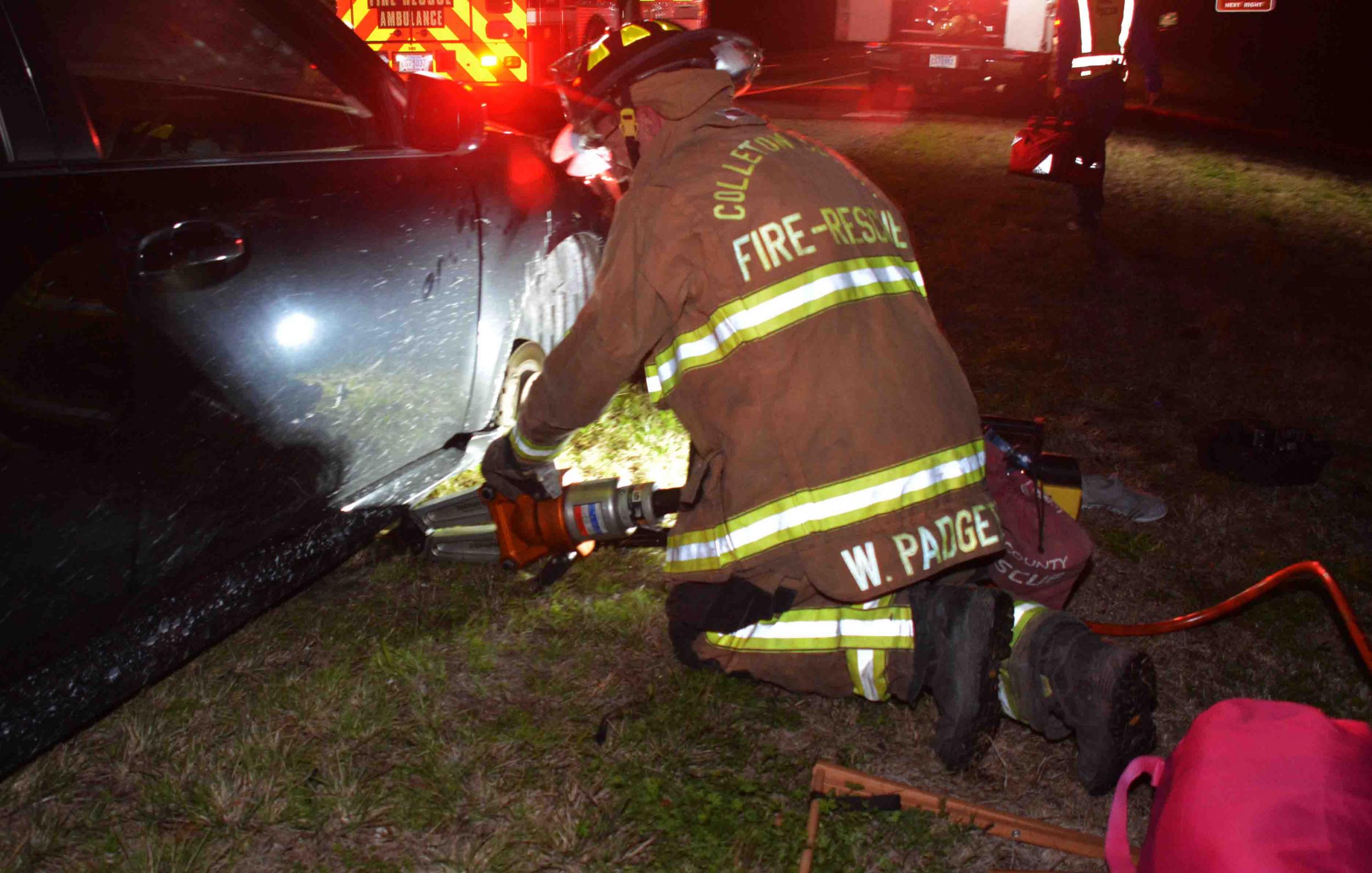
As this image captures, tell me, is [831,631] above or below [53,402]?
below

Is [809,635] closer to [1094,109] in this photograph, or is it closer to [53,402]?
[53,402]

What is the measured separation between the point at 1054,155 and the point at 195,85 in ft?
17.1

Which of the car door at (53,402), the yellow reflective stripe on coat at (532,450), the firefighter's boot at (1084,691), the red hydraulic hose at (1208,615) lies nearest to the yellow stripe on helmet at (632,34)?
the yellow reflective stripe on coat at (532,450)

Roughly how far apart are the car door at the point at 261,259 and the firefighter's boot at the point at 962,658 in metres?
1.44

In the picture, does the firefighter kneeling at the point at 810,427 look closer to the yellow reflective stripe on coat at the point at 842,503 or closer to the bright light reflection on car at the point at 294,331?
the yellow reflective stripe on coat at the point at 842,503

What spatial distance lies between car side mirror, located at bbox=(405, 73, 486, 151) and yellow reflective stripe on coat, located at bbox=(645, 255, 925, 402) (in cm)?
102

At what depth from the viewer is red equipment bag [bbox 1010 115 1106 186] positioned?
6.43 metres

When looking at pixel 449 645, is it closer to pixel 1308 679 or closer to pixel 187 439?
pixel 187 439

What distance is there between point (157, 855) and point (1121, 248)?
21.6 feet

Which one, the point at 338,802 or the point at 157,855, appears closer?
the point at 157,855

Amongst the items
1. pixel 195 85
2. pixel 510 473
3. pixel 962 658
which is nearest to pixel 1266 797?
pixel 962 658

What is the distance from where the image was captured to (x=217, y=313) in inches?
82.2

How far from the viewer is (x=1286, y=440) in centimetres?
367

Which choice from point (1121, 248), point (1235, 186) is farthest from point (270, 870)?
point (1235, 186)
